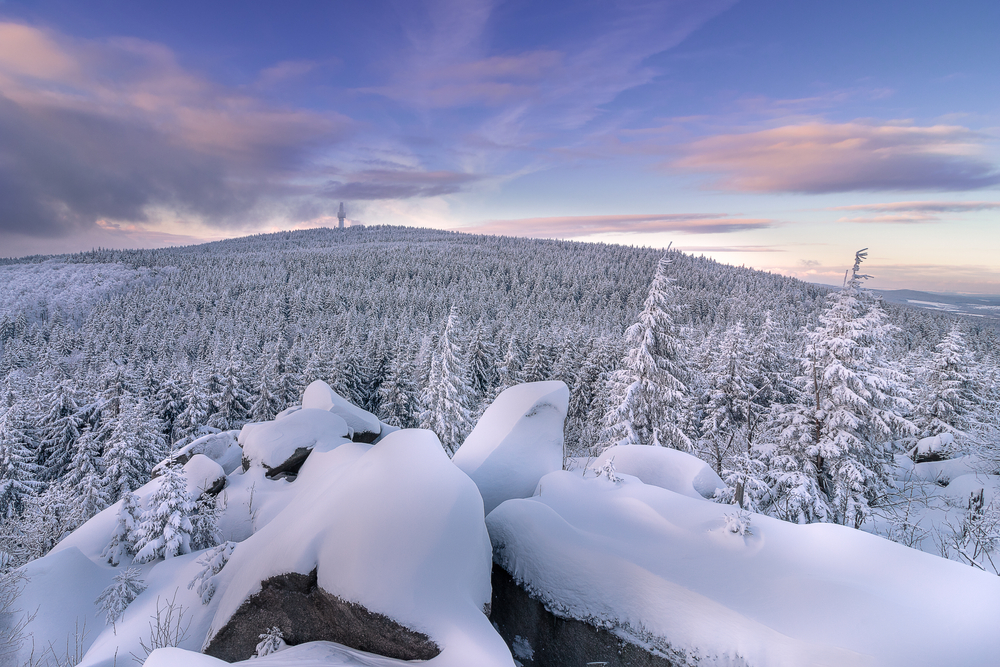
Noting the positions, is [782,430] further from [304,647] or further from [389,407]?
[389,407]

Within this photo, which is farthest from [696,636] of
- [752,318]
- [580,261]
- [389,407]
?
[580,261]

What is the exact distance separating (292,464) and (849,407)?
18.0m

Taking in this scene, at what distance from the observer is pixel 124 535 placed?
9078mm

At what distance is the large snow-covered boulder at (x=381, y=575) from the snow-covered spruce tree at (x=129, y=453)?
23174 millimetres

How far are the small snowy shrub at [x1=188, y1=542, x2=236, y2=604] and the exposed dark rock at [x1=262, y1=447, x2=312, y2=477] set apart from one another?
462cm

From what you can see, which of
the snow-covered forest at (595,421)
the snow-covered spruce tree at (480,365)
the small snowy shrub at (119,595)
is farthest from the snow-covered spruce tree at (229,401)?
the small snowy shrub at (119,595)

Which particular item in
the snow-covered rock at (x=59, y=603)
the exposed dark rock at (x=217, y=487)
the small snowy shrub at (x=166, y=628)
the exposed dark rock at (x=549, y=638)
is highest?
the exposed dark rock at (x=549, y=638)

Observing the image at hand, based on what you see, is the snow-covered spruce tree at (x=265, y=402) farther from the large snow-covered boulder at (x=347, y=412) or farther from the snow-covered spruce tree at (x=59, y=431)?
the large snow-covered boulder at (x=347, y=412)

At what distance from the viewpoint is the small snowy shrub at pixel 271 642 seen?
5191 mm

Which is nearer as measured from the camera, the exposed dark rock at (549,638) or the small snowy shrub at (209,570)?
the exposed dark rock at (549,638)

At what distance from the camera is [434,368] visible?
2670 cm

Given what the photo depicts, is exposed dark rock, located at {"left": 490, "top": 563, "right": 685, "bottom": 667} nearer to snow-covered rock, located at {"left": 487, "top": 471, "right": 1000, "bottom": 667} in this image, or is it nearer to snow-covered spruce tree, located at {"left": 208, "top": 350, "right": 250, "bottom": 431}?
snow-covered rock, located at {"left": 487, "top": 471, "right": 1000, "bottom": 667}

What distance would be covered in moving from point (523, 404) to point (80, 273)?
19352cm

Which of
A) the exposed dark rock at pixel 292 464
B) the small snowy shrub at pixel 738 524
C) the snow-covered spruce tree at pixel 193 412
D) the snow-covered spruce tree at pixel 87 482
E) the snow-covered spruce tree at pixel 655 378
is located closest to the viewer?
the small snowy shrub at pixel 738 524
